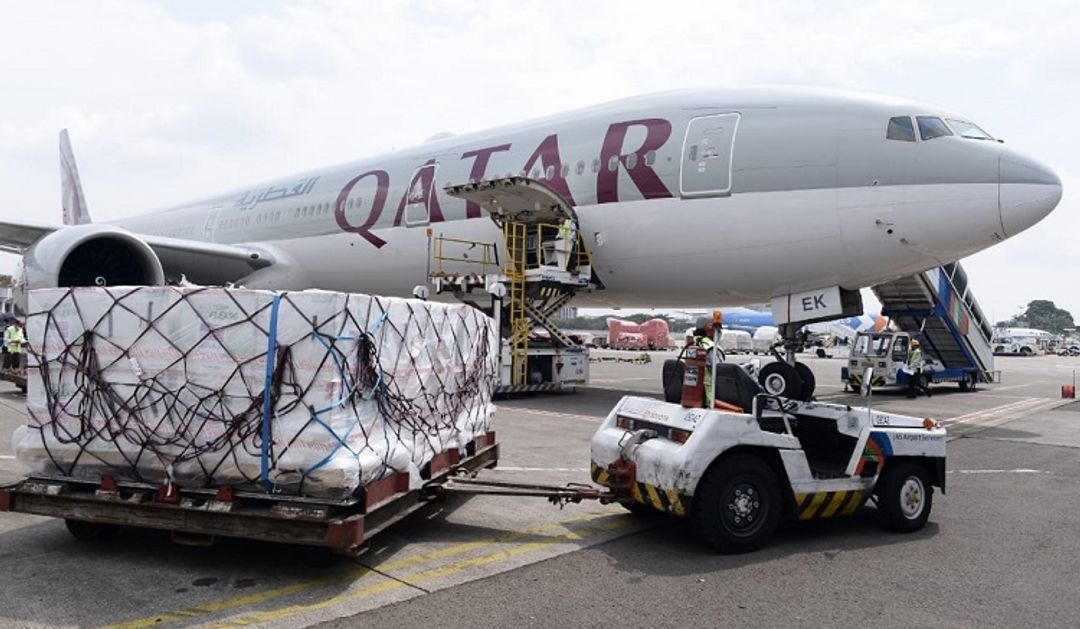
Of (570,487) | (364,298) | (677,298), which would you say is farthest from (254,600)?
(677,298)

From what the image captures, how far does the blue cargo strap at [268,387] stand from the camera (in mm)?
4578

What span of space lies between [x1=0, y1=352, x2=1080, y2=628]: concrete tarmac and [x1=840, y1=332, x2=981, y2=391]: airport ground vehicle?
12559mm

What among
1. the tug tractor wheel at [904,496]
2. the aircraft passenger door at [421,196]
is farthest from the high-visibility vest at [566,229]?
the tug tractor wheel at [904,496]

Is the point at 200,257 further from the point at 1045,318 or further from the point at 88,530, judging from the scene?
the point at 1045,318

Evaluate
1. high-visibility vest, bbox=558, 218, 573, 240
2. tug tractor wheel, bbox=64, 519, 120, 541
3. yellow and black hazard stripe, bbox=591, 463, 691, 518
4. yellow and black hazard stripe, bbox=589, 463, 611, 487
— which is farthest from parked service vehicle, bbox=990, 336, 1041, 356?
tug tractor wheel, bbox=64, 519, 120, 541

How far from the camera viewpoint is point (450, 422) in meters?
6.17

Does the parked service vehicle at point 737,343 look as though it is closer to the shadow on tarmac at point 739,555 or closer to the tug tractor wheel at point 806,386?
the tug tractor wheel at point 806,386

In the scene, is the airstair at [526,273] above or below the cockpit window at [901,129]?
below

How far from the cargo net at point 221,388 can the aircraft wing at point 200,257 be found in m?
12.9

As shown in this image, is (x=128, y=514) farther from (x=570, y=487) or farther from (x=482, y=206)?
(x=482, y=206)

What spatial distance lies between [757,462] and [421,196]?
12.3 m

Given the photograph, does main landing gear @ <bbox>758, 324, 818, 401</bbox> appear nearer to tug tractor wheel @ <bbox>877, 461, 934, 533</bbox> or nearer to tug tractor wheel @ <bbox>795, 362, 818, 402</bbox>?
tug tractor wheel @ <bbox>795, 362, 818, 402</bbox>

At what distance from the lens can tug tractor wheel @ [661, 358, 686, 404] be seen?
6.27 m

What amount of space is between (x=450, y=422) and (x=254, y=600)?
7.23 feet
